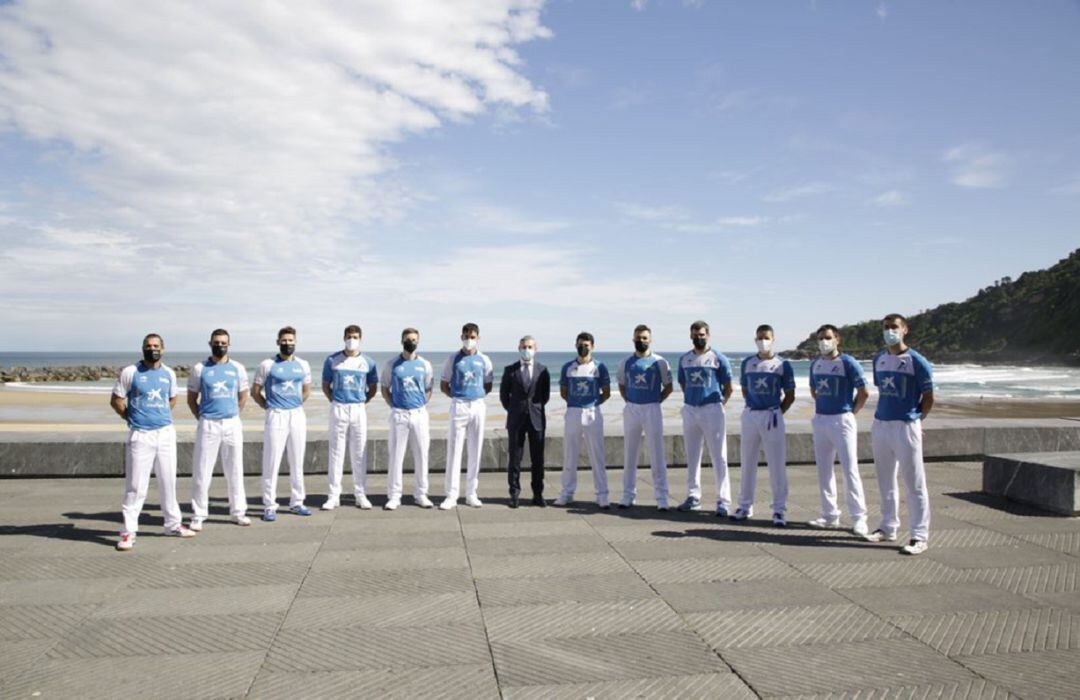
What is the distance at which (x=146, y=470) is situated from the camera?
23.6 feet

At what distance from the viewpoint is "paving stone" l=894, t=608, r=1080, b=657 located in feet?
14.6

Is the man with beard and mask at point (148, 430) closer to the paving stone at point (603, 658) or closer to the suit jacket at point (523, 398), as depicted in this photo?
the suit jacket at point (523, 398)

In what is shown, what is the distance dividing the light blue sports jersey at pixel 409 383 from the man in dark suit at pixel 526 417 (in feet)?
3.43

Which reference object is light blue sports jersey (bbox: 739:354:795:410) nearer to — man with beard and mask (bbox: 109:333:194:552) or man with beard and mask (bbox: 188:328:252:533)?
man with beard and mask (bbox: 188:328:252:533)

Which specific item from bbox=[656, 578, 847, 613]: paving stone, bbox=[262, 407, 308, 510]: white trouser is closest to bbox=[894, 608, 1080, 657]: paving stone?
bbox=[656, 578, 847, 613]: paving stone

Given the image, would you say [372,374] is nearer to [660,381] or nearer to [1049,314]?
[660,381]

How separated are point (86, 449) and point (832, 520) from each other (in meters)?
10.4

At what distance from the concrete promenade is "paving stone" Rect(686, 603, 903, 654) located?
2 centimetres

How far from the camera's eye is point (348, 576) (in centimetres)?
590

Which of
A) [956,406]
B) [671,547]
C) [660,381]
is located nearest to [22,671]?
[671,547]

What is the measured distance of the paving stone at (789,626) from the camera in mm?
4578

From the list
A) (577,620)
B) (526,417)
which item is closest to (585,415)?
(526,417)

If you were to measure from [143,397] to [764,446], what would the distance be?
6.71 meters

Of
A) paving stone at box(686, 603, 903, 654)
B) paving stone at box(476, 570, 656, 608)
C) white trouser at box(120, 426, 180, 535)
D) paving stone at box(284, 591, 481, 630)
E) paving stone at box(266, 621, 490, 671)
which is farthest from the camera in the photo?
white trouser at box(120, 426, 180, 535)
